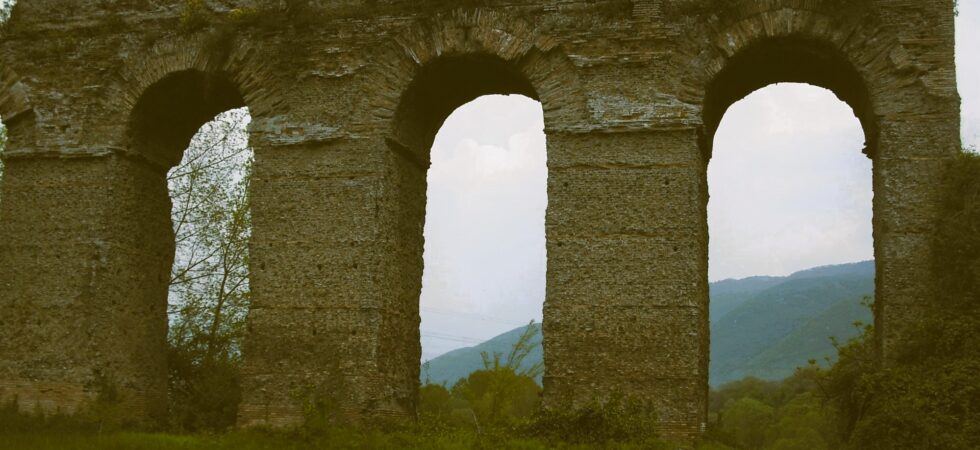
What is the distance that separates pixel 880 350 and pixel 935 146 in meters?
2.43

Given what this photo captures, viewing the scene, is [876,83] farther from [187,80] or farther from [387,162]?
[187,80]

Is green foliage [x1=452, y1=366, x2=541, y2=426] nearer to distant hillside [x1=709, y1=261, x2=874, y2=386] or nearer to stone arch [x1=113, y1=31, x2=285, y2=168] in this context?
stone arch [x1=113, y1=31, x2=285, y2=168]

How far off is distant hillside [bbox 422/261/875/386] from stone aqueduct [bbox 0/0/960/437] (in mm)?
89671

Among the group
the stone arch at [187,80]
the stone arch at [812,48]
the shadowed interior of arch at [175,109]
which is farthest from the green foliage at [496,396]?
the shadowed interior of arch at [175,109]

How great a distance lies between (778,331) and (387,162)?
385 ft

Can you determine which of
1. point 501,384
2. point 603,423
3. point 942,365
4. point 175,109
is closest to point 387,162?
point 501,384

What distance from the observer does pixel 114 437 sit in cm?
1197

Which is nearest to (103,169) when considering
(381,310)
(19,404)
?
(19,404)

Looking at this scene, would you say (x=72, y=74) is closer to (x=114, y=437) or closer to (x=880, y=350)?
(x=114, y=437)

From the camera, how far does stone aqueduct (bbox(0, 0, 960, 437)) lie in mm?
11898

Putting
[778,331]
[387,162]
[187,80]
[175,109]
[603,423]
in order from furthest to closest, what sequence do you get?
[778,331], [175,109], [187,80], [387,162], [603,423]

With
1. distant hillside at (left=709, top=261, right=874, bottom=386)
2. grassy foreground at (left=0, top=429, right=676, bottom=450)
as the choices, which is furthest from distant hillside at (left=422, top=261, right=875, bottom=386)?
grassy foreground at (left=0, top=429, right=676, bottom=450)

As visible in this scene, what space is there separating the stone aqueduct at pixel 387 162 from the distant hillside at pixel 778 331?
8967 cm

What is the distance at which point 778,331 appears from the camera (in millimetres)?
123812
